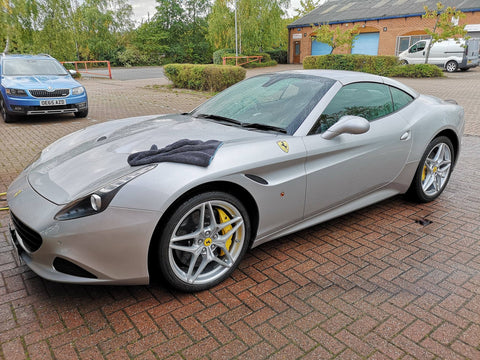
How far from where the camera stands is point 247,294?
2.64 m

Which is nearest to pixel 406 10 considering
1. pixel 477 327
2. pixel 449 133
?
pixel 449 133

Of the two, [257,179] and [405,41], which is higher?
[405,41]

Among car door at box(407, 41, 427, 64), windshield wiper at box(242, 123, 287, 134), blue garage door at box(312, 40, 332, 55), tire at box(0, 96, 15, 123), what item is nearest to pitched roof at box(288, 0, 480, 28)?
blue garage door at box(312, 40, 332, 55)

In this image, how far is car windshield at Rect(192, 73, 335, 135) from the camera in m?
3.13

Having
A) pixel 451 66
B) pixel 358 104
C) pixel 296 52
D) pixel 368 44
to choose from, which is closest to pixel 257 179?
pixel 358 104

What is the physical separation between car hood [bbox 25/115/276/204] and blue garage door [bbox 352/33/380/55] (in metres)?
34.2

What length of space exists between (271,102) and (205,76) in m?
12.8

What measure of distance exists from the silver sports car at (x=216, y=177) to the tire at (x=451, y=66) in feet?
78.1

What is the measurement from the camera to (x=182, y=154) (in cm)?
248

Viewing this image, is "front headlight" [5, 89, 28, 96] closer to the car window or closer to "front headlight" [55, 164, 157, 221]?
"front headlight" [55, 164, 157, 221]

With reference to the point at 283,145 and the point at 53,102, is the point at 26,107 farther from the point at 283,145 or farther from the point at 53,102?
the point at 283,145

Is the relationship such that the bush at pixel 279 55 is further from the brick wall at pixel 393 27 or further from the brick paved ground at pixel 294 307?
the brick paved ground at pixel 294 307

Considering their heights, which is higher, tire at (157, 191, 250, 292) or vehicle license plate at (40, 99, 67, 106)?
vehicle license plate at (40, 99, 67, 106)

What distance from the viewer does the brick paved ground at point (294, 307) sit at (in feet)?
7.06
